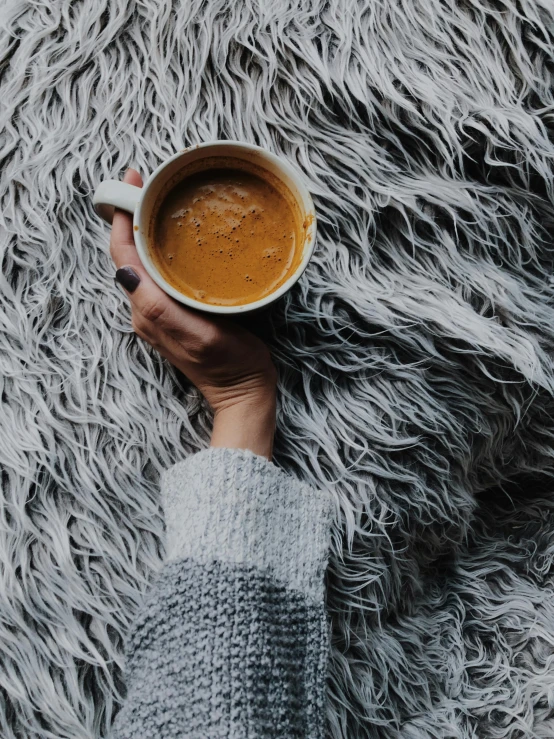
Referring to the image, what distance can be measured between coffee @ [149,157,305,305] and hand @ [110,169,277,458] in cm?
2

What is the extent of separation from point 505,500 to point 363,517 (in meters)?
0.22

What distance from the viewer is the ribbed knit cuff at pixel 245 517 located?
0.59 m

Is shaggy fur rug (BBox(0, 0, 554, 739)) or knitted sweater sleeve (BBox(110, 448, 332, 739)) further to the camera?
shaggy fur rug (BBox(0, 0, 554, 739))

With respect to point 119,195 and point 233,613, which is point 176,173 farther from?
point 233,613

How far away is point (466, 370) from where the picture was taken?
670 mm

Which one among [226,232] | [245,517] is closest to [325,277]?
[226,232]

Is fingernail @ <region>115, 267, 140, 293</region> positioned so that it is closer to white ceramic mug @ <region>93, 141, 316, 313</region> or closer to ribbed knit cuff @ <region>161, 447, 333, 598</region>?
white ceramic mug @ <region>93, 141, 316, 313</region>

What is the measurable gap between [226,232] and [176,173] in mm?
70

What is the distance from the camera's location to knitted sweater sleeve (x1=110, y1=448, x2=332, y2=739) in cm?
53

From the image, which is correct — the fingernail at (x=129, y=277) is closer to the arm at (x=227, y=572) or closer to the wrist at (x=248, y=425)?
the arm at (x=227, y=572)

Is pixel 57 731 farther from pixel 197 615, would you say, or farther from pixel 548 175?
pixel 548 175

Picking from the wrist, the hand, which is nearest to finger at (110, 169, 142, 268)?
the hand

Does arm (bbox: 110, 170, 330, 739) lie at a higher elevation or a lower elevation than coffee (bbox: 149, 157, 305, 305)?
lower

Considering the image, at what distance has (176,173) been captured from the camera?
58 cm
